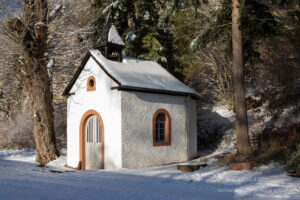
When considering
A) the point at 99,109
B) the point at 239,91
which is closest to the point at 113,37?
the point at 99,109

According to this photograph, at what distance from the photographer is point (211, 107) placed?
2489 cm

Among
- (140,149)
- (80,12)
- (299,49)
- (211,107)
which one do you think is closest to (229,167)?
(140,149)

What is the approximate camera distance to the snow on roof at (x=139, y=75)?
13.5 metres

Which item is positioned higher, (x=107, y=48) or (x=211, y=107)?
(x=107, y=48)

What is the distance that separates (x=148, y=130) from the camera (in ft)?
45.3

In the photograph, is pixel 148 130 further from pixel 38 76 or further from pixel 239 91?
pixel 38 76

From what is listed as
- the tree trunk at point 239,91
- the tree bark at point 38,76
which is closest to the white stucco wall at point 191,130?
the tree trunk at point 239,91

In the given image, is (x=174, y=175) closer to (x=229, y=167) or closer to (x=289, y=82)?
(x=229, y=167)

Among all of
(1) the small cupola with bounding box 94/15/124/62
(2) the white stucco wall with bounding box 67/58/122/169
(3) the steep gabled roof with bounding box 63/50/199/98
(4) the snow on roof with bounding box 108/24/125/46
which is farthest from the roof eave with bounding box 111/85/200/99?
(4) the snow on roof with bounding box 108/24/125/46

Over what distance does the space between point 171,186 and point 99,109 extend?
6226 mm

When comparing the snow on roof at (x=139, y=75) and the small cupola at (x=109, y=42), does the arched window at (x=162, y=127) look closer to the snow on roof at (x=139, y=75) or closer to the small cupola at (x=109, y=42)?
the snow on roof at (x=139, y=75)

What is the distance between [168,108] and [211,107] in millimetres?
10901

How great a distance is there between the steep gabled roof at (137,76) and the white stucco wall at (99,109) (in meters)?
0.31

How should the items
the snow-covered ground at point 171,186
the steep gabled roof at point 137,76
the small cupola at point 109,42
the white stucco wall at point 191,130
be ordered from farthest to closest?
the white stucco wall at point 191,130 → the small cupola at point 109,42 → the steep gabled roof at point 137,76 → the snow-covered ground at point 171,186
